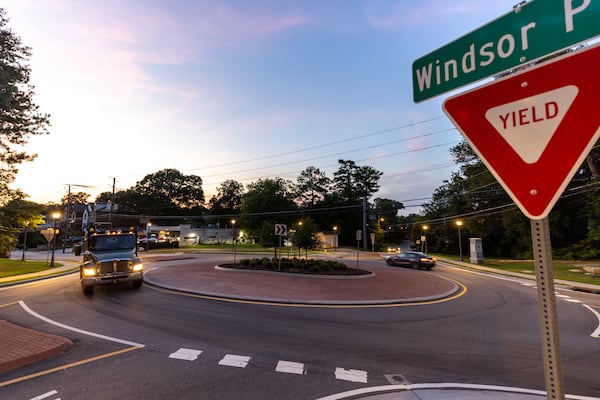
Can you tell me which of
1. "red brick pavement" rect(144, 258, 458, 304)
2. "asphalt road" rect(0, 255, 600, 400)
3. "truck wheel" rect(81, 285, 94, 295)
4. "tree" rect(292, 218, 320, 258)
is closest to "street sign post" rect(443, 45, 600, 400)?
"asphalt road" rect(0, 255, 600, 400)

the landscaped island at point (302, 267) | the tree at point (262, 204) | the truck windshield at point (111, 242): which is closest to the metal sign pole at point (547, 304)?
the truck windshield at point (111, 242)

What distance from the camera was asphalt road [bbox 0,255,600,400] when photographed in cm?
509

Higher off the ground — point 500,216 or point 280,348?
point 500,216

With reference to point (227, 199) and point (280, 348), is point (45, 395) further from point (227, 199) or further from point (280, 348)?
point (227, 199)

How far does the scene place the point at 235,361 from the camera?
5.99 m

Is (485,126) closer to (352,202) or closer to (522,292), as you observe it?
(522,292)

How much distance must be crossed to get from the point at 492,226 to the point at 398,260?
86.3 ft

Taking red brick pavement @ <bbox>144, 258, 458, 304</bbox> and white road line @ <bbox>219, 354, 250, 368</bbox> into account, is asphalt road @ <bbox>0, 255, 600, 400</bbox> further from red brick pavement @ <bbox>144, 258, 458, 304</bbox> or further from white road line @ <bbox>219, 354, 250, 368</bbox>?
red brick pavement @ <bbox>144, 258, 458, 304</bbox>

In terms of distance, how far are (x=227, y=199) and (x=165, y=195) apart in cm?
2004

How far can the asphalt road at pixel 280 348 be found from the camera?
16.7ft

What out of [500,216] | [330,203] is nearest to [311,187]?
[330,203]

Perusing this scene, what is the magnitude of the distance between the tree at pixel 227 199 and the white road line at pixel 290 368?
323ft

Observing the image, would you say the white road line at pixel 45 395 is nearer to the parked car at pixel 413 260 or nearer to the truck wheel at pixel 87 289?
the truck wheel at pixel 87 289

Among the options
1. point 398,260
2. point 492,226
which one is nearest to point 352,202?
point 492,226
